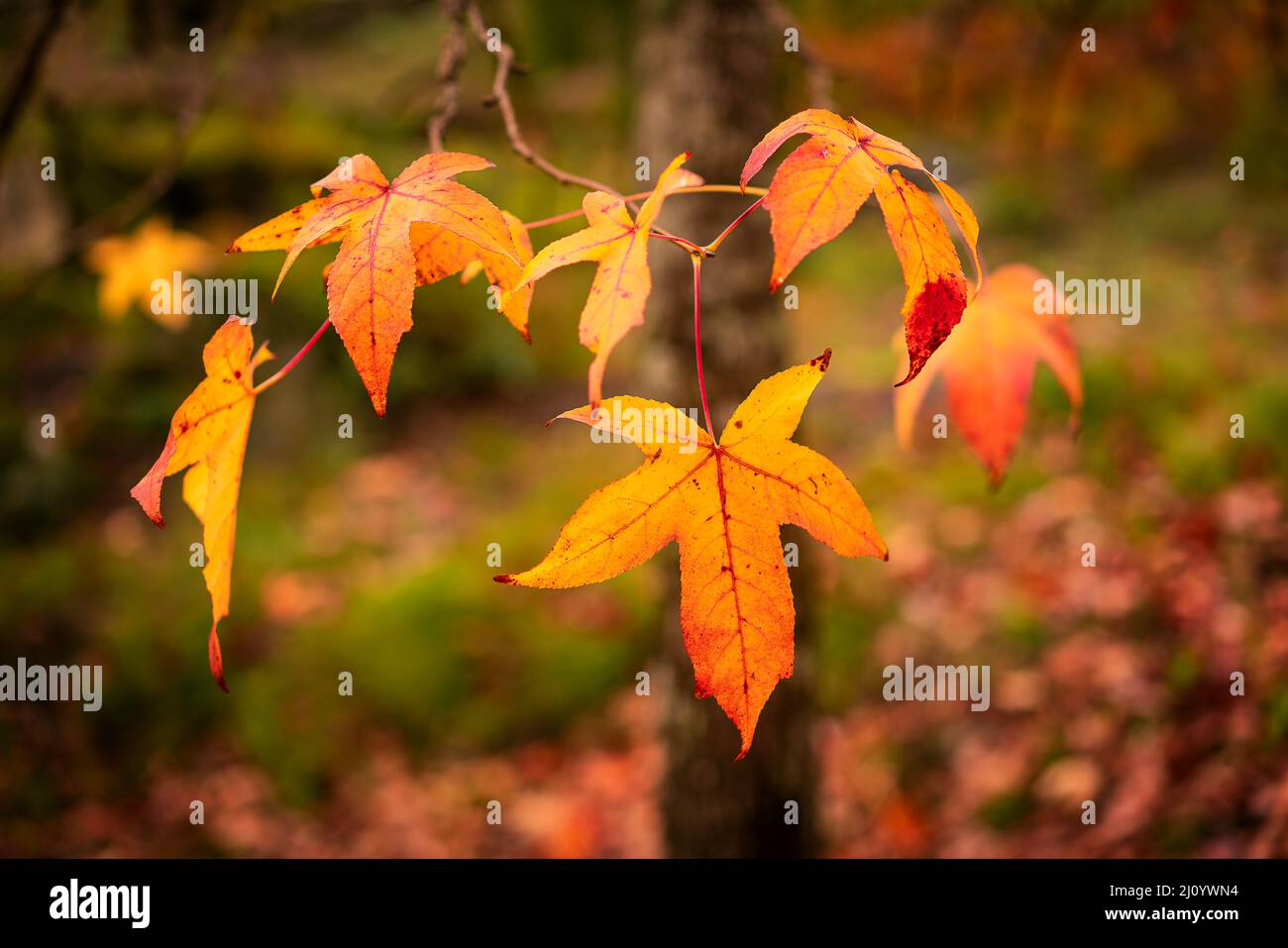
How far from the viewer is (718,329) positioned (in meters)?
1.83

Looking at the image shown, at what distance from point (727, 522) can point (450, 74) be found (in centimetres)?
57

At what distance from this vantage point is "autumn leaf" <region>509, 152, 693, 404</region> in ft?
2.10

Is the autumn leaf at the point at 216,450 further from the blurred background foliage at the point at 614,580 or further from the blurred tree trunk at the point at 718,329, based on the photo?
the blurred tree trunk at the point at 718,329

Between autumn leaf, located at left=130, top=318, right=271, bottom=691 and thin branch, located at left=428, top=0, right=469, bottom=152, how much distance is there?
0.28 meters

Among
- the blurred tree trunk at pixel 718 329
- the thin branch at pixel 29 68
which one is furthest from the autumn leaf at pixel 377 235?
the blurred tree trunk at pixel 718 329

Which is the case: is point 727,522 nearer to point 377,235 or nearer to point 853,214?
point 853,214

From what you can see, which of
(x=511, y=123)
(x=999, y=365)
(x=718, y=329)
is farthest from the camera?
(x=718, y=329)

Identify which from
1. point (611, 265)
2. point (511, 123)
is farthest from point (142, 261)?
point (611, 265)

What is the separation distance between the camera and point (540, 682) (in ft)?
10.7

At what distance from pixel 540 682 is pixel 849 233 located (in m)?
5.69

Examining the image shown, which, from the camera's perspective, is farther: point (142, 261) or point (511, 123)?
point (142, 261)

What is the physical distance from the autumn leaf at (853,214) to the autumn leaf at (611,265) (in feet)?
0.26

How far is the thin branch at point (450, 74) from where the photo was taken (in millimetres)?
872
